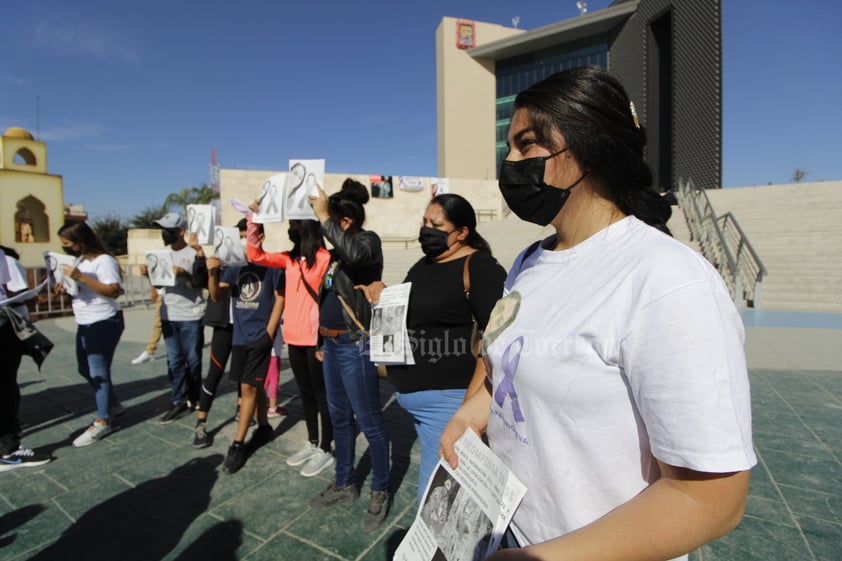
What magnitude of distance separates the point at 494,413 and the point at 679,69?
35879 millimetres

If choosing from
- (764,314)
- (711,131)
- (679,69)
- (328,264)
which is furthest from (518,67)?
(328,264)

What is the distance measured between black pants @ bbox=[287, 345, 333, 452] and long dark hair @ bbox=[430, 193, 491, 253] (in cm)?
167

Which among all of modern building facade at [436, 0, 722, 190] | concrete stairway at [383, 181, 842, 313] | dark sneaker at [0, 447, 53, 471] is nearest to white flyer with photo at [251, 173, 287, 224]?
dark sneaker at [0, 447, 53, 471]

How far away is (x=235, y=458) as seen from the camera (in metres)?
3.47

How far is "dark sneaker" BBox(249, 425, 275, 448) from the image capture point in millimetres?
3865

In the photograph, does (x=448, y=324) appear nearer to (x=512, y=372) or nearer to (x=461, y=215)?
(x=461, y=215)

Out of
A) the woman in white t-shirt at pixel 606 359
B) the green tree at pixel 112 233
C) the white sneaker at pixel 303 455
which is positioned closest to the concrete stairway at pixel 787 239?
the white sneaker at pixel 303 455

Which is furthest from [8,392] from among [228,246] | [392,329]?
[392,329]

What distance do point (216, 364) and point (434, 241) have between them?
2897mm

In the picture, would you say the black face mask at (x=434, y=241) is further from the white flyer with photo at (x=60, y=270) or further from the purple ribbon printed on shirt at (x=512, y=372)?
the white flyer with photo at (x=60, y=270)

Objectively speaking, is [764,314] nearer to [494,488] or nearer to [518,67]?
[494,488]

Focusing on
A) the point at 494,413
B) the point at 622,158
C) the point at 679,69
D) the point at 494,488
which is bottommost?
the point at 494,488

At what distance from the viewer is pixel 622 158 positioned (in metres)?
1.05

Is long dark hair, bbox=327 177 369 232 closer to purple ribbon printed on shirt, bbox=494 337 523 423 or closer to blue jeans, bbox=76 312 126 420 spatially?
purple ribbon printed on shirt, bbox=494 337 523 423
